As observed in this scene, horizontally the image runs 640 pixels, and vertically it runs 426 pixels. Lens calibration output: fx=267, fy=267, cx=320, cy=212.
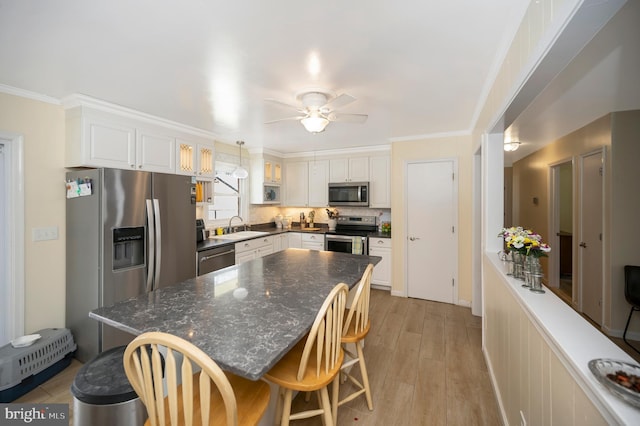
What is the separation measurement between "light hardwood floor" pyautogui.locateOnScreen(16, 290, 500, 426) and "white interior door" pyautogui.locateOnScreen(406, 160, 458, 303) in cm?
55

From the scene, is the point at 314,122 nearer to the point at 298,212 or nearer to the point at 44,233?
the point at 44,233

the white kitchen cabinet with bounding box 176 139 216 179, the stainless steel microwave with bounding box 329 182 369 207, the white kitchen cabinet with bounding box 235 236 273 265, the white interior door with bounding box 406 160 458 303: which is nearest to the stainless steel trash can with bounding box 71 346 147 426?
the white kitchen cabinet with bounding box 235 236 273 265

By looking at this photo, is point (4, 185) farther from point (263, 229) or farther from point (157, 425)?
point (263, 229)

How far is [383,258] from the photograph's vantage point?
164 inches

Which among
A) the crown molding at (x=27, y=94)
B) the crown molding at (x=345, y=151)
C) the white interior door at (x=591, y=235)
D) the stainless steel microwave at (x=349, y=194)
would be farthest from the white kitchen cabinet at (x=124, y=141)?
the white interior door at (x=591, y=235)

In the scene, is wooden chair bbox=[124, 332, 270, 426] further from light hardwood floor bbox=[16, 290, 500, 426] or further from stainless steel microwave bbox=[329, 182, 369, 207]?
stainless steel microwave bbox=[329, 182, 369, 207]

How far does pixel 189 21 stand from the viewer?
145cm

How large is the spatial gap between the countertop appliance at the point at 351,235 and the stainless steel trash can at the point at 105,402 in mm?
3349

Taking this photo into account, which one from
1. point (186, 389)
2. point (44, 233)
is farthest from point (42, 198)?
point (186, 389)

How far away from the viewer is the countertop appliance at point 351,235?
4250mm

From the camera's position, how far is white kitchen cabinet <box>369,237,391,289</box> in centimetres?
417

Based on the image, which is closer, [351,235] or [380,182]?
[351,235]

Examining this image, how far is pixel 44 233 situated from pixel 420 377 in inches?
141

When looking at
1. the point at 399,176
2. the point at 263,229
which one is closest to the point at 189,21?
the point at 399,176
